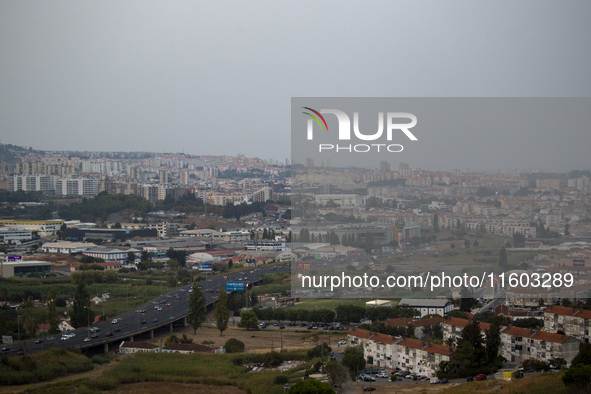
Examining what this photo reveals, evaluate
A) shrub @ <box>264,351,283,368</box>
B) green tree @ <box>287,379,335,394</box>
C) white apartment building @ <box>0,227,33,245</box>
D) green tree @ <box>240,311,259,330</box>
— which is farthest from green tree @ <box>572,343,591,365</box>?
white apartment building @ <box>0,227,33,245</box>

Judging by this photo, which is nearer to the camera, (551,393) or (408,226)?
(551,393)

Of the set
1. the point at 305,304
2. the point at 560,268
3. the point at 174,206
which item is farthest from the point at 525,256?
the point at 174,206

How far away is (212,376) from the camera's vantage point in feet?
22.0

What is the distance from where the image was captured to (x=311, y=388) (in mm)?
5574

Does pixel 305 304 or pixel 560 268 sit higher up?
pixel 560 268

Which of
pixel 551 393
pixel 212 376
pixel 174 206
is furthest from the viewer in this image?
pixel 174 206

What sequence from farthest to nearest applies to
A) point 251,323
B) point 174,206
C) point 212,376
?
point 174,206, point 251,323, point 212,376

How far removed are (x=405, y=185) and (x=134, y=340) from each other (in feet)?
11.4

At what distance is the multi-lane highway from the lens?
8047 millimetres

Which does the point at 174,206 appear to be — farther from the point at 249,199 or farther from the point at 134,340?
the point at 134,340

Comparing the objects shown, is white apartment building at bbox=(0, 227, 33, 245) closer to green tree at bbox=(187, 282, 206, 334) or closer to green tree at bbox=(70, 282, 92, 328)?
green tree at bbox=(70, 282, 92, 328)

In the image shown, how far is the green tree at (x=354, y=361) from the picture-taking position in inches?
257

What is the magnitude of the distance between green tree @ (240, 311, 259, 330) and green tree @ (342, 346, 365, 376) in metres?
2.51

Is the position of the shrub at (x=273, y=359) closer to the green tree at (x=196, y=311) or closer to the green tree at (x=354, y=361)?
the green tree at (x=354, y=361)
